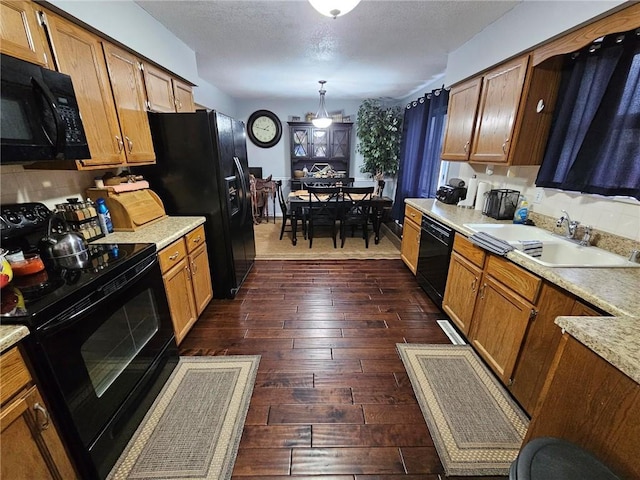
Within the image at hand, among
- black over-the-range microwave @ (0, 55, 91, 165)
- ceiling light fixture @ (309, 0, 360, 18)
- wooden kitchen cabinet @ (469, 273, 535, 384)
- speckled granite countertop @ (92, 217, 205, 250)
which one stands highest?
ceiling light fixture @ (309, 0, 360, 18)

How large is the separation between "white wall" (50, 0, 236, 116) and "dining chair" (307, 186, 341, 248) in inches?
79.0

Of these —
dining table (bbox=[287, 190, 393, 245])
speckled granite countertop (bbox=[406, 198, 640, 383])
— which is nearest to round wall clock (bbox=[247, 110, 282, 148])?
dining table (bbox=[287, 190, 393, 245])

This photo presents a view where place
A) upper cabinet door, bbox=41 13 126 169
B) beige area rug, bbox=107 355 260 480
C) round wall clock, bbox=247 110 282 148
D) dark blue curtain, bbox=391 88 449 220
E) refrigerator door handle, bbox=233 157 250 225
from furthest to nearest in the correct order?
round wall clock, bbox=247 110 282 148
dark blue curtain, bbox=391 88 449 220
refrigerator door handle, bbox=233 157 250 225
upper cabinet door, bbox=41 13 126 169
beige area rug, bbox=107 355 260 480

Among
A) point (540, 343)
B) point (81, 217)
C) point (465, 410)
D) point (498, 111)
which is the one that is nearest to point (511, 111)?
point (498, 111)

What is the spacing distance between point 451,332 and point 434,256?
27.9 inches

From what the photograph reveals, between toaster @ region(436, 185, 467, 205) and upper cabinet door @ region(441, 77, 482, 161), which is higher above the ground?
upper cabinet door @ region(441, 77, 482, 161)

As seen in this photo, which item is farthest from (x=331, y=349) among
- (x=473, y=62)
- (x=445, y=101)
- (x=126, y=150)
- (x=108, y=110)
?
(x=445, y=101)

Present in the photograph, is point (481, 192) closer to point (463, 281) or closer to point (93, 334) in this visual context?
point (463, 281)

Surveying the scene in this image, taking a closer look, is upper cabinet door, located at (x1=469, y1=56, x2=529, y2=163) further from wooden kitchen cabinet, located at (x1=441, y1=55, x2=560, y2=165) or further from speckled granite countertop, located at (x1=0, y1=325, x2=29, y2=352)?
speckled granite countertop, located at (x1=0, y1=325, x2=29, y2=352)

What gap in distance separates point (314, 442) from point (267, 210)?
4.80m

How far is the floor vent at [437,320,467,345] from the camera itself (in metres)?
2.15

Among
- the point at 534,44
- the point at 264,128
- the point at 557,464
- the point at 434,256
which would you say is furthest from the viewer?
the point at 264,128

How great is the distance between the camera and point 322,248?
4129 mm

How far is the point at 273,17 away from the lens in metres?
2.10
